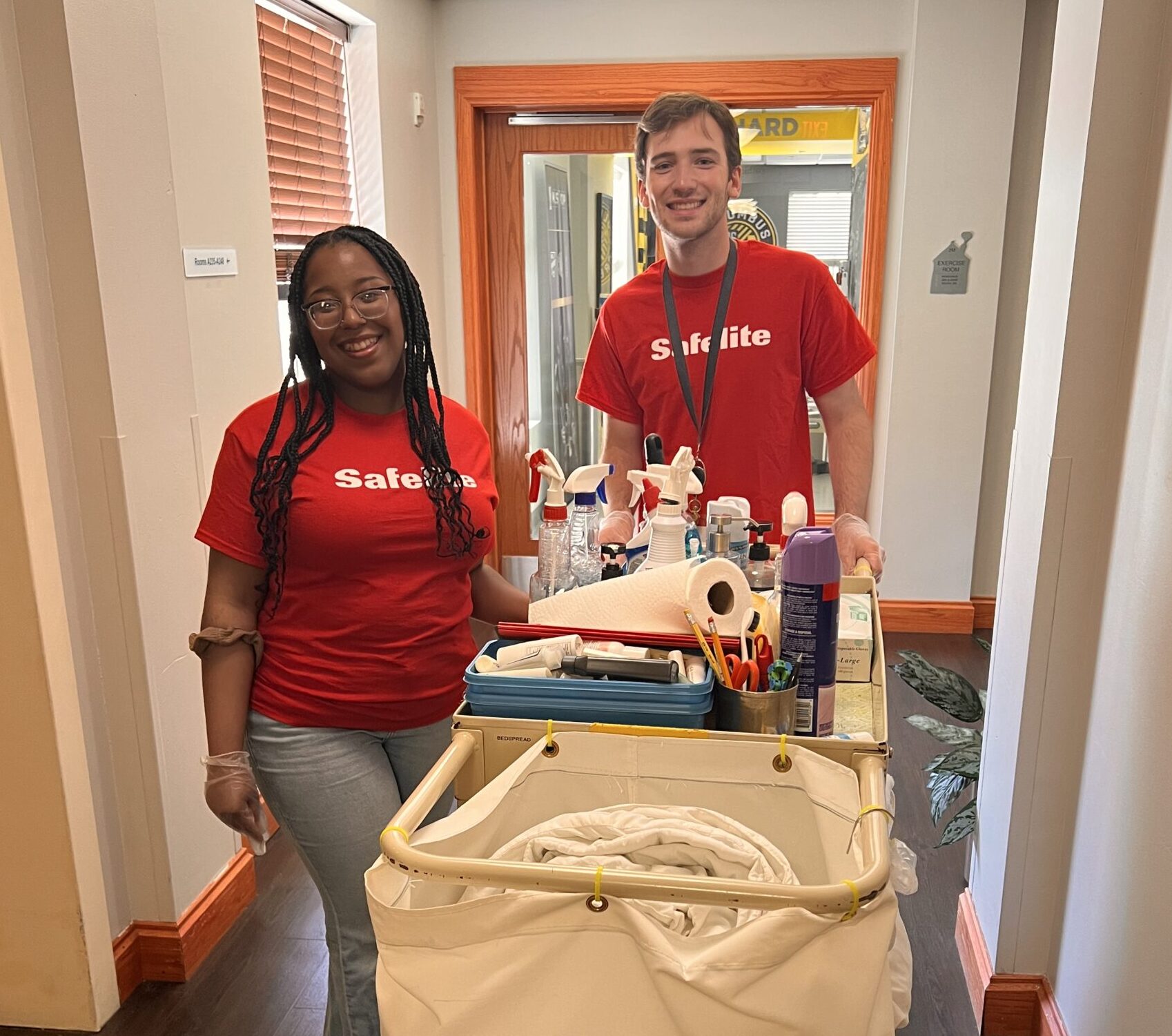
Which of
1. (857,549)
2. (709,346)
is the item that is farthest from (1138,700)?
(709,346)

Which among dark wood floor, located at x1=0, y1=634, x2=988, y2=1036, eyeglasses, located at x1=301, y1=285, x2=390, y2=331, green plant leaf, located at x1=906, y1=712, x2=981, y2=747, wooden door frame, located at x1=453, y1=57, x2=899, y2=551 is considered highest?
wooden door frame, located at x1=453, y1=57, x2=899, y2=551

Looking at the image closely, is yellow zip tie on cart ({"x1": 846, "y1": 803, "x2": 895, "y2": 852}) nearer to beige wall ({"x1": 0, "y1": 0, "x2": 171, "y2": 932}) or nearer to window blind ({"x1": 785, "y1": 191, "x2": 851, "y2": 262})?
beige wall ({"x1": 0, "y1": 0, "x2": 171, "y2": 932})

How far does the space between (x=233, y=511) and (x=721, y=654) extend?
750mm

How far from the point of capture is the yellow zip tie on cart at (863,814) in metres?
0.91

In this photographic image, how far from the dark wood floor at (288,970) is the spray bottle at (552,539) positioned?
1175mm

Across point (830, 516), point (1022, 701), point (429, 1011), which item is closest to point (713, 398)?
point (1022, 701)

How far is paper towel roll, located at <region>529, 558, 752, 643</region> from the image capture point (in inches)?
45.9

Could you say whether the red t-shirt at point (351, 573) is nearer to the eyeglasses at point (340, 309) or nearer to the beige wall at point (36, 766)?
the eyeglasses at point (340, 309)

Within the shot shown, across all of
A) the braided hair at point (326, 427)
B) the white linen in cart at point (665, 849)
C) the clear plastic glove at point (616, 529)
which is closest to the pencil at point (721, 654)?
the white linen in cart at point (665, 849)

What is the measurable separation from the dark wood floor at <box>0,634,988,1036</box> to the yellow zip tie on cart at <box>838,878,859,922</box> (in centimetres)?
140

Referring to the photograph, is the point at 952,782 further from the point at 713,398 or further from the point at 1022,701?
the point at 713,398

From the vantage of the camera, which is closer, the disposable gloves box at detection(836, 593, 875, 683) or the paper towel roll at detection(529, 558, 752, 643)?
the paper towel roll at detection(529, 558, 752, 643)

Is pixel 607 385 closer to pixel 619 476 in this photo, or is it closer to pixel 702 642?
pixel 619 476

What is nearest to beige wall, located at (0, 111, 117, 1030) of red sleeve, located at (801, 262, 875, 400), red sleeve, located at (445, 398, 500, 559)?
red sleeve, located at (445, 398, 500, 559)
